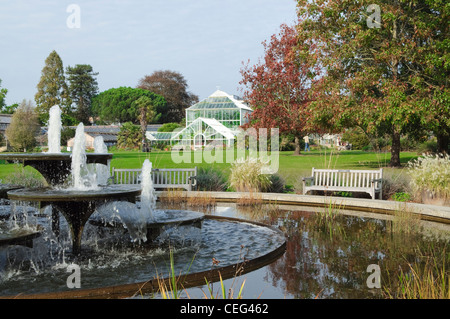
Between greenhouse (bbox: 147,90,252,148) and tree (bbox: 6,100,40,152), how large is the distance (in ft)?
53.8

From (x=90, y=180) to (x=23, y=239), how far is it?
1882 millimetres

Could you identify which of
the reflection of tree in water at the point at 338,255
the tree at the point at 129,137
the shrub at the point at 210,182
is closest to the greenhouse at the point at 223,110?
the tree at the point at 129,137

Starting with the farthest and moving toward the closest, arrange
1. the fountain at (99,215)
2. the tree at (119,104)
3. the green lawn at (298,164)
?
the tree at (119,104) → the green lawn at (298,164) → the fountain at (99,215)

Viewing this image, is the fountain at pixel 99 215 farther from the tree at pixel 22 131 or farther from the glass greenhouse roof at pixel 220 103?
the glass greenhouse roof at pixel 220 103

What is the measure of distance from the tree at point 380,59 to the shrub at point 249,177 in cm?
561

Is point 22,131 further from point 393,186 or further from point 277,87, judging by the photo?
point 393,186

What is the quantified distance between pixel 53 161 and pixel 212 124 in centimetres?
3961

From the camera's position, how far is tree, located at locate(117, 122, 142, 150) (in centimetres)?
4694

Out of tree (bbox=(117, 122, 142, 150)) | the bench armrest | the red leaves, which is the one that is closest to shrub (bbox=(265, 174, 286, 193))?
the bench armrest

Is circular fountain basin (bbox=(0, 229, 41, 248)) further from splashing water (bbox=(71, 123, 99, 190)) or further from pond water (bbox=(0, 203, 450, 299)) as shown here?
splashing water (bbox=(71, 123, 99, 190))

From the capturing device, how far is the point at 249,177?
34.2 feet

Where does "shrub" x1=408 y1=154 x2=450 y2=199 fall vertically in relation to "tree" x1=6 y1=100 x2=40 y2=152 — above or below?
below

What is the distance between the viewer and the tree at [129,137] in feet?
154
